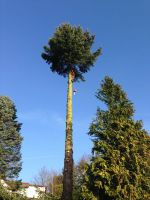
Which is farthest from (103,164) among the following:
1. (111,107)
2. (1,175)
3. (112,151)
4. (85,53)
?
(1,175)

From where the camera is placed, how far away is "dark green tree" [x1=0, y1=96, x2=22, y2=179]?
35.2 metres

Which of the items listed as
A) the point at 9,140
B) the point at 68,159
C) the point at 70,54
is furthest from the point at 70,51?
the point at 9,140

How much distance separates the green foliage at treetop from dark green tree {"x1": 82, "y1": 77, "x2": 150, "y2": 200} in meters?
4.46

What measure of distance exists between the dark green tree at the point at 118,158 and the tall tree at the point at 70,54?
2897 millimetres

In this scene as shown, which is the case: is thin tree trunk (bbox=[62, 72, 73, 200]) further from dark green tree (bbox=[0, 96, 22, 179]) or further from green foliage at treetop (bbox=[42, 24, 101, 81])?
dark green tree (bbox=[0, 96, 22, 179])

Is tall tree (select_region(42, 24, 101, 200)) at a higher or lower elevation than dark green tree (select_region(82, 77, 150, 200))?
higher

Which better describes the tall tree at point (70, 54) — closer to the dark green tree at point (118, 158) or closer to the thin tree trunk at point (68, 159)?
the thin tree trunk at point (68, 159)

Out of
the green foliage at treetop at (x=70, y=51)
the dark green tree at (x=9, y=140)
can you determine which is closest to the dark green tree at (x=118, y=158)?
the green foliage at treetop at (x=70, y=51)

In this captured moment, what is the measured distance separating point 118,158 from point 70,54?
8391 mm

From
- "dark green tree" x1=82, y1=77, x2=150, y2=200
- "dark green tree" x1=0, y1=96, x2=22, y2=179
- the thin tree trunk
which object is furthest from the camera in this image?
"dark green tree" x1=0, y1=96, x2=22, y2=179

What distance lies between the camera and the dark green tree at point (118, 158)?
19422mm

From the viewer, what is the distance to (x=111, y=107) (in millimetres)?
22703

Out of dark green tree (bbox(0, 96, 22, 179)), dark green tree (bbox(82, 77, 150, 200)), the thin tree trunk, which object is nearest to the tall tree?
the thin tree trunk

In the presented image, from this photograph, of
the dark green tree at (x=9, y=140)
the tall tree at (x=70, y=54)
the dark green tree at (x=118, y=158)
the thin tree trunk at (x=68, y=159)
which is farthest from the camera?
the dark green tree at (x=9, y=140)
